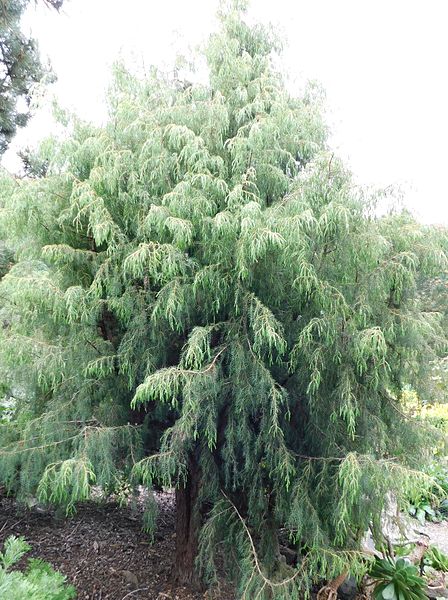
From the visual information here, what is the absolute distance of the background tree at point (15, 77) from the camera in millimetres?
6113

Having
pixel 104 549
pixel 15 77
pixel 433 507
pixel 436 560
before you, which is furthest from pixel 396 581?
pixel 15 77

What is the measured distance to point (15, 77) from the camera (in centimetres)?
625

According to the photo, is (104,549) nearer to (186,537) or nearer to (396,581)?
(186,537)

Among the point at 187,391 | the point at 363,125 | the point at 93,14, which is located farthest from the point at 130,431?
the point at 93,14

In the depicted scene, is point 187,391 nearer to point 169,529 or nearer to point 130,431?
point 130,431

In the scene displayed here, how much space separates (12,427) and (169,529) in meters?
1.81

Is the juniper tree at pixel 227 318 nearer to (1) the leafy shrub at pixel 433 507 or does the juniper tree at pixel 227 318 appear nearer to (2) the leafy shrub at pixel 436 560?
(2) the leafy shrub at pixel 436 560

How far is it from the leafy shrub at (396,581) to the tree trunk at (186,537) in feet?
4.48

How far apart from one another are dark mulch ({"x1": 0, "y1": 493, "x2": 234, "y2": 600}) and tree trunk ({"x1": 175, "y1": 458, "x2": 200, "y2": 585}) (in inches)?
4.1

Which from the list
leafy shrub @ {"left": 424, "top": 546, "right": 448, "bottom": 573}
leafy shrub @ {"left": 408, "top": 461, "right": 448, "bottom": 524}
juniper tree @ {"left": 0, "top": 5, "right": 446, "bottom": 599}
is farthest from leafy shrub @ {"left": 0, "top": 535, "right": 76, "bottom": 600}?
leafy shrub @ {"left": 408, "top": 461, "right": 448, "bottom": 524}

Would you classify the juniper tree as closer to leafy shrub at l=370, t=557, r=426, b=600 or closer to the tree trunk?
the tree trunk

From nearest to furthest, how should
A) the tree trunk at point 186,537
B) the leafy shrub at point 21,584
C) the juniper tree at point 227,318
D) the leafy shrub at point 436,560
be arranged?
1. the leafy shrub at point 21,584
2. the juniper tree at point 227,318
3. the tree trunk at point 186,537
4. the leafy shrub at point 436,560

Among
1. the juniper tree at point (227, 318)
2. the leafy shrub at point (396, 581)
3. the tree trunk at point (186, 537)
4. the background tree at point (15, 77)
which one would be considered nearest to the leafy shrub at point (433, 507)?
the leafy shrub at point (396, 581)

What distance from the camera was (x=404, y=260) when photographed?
2.76m
